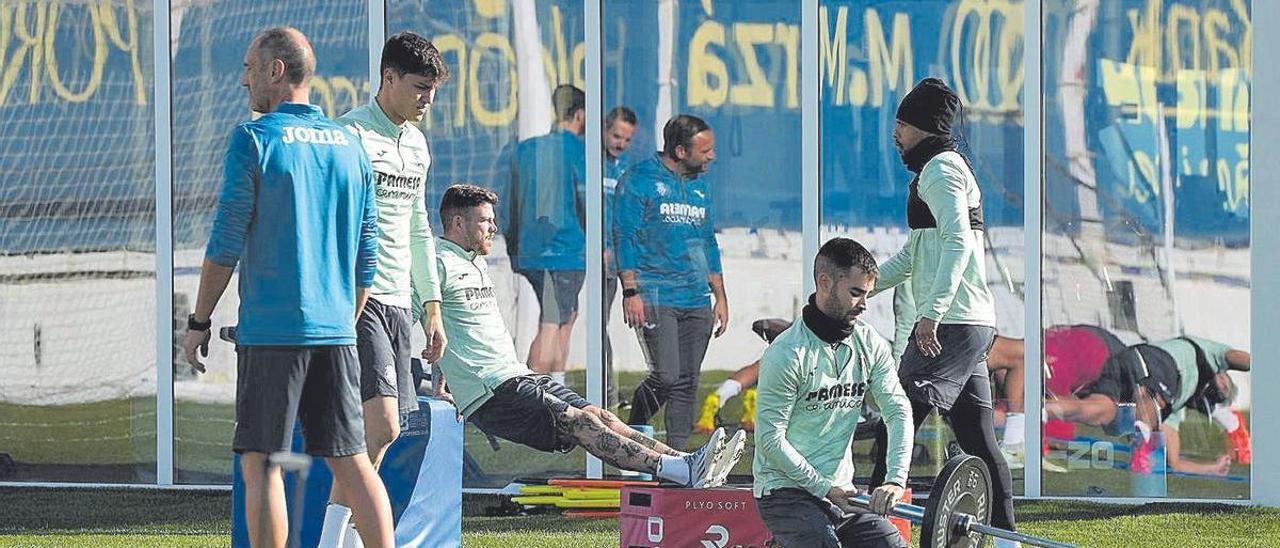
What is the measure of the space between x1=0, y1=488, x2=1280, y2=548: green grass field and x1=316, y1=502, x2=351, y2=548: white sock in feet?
5.22

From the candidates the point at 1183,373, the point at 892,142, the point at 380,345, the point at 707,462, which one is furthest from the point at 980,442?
the point at 892,142

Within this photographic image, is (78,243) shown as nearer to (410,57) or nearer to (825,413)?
(410,57)

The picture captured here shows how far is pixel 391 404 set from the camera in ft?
17.0

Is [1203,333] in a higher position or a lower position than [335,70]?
lower

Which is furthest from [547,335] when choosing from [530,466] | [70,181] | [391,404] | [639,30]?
[391,404]

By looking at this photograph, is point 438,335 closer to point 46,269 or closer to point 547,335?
point 547,335

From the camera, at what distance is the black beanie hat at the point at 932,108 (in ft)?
18.9

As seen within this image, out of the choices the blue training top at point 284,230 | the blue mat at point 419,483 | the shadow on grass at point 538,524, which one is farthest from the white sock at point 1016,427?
the blue training top at point 284,230

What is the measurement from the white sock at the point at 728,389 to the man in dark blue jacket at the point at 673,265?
0.38 ft

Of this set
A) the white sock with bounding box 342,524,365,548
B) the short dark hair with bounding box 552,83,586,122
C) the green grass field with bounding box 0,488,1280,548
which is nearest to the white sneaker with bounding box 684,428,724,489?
the green grass field with bounding box 0,488,1280,548

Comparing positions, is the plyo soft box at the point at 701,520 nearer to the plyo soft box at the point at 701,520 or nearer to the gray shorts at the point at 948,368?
the plyo soft box at the point at 701,520

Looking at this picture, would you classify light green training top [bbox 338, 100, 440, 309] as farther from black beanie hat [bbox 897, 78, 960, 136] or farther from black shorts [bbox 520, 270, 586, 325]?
black shorts [bbox 520, 270, 586, 325]

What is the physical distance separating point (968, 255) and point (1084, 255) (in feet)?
8.87

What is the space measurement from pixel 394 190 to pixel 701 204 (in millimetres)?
3393
